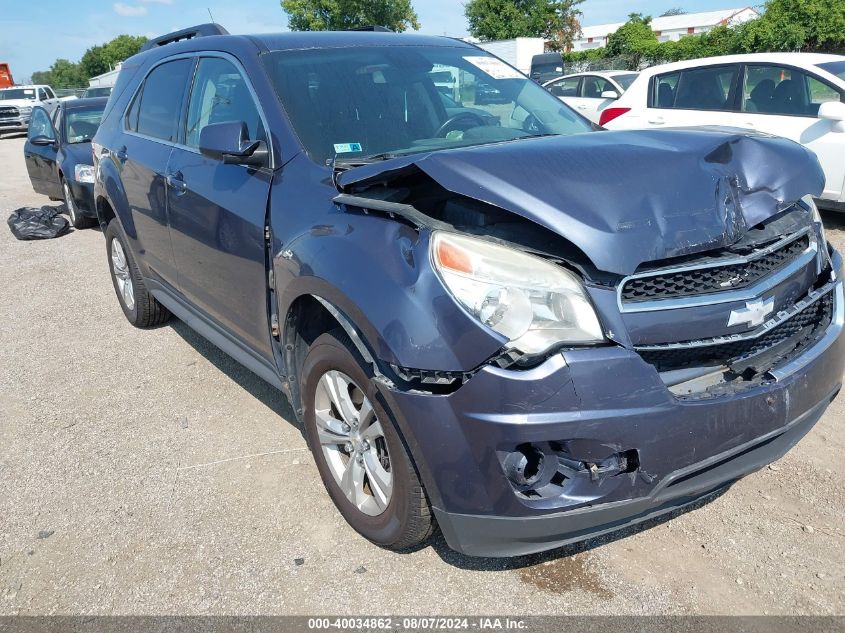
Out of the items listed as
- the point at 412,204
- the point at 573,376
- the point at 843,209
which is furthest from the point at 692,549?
the point at 843,209

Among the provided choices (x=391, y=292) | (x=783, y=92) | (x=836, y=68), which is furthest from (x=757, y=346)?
(x=836, y=68)

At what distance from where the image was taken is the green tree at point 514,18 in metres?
48.8

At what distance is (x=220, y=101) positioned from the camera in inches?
139

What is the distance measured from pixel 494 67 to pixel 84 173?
6.67 meters

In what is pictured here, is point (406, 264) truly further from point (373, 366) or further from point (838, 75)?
point (838, 75)

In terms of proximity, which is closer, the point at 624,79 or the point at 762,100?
the point at 762,100

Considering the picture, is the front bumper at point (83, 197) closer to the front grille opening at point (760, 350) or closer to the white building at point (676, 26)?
the front grille opening at point (760, 350)

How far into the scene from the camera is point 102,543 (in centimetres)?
288

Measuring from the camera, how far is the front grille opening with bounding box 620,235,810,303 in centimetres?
211

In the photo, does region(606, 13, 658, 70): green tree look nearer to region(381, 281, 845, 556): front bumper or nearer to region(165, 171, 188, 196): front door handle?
region(165, 171, 188, 196): front door handle

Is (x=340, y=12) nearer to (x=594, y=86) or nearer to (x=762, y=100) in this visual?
(x=594, y=86)

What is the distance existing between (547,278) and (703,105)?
20.9 ft

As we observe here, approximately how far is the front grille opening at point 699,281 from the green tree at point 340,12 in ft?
155

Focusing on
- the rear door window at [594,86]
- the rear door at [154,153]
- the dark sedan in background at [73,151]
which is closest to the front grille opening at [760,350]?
the rear door at [154,153]
